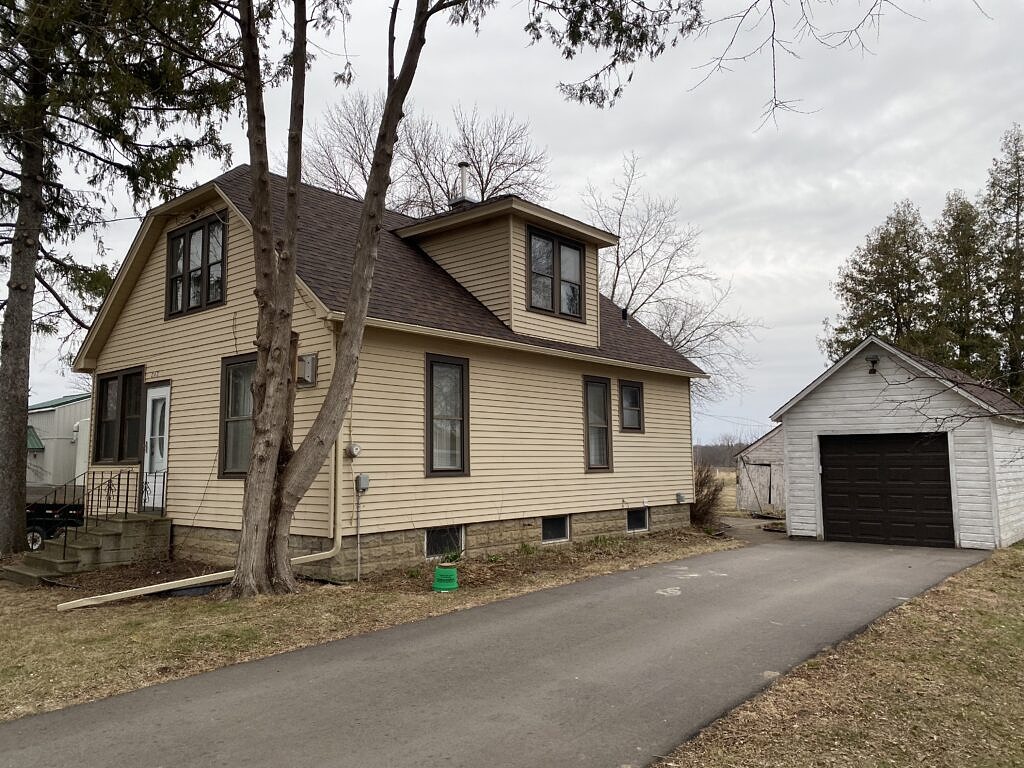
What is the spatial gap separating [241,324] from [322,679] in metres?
6.90

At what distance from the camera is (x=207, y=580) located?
905 cm

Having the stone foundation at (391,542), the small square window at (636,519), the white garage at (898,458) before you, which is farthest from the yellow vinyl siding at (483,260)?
the white garage at (898,458)

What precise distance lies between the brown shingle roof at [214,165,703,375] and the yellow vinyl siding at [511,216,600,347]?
0.22 m

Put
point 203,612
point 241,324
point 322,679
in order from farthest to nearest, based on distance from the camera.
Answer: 1. point 241,324
2. point 203,612
3. point 322,679

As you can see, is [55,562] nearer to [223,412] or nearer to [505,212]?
[223,412]

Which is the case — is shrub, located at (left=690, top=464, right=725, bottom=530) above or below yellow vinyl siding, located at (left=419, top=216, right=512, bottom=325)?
below

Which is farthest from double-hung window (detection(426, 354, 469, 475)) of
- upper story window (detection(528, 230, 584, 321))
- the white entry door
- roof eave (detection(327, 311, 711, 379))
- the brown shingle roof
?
the white entry door

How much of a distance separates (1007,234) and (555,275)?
22.0 metres

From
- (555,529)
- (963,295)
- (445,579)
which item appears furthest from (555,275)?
(963,295)

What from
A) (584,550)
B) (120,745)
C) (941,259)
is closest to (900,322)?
(941,259)

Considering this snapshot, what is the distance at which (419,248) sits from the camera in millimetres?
14445

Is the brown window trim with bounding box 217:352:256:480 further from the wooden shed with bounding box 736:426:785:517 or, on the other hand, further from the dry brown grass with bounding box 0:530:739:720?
the wooden shed with bounding box 736:426:785:517

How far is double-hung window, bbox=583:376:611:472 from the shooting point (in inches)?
558

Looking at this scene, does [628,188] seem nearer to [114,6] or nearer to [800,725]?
[114,6]
